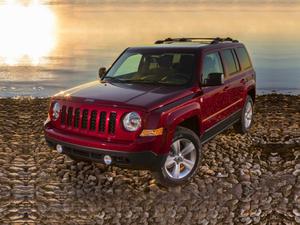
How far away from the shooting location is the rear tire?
8.39 meters

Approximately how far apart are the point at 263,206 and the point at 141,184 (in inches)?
70.3

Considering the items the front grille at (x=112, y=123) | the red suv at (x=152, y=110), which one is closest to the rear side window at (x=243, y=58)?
the red suv at (x=152, y=110)

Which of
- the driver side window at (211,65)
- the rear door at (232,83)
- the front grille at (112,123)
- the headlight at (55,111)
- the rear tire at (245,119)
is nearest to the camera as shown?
the front grille at (112,123)

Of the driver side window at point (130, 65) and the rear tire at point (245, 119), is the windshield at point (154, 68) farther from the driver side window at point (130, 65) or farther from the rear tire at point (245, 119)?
the rear tire at point (245, 119)

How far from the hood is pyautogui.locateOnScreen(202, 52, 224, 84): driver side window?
675 mm

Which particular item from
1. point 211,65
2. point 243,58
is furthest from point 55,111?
point 243,58

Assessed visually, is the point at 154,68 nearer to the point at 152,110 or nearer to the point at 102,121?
the point at 152,110

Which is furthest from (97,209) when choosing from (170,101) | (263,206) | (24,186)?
(263,206)

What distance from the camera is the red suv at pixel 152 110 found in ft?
17.2

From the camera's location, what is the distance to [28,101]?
12984 millimetres

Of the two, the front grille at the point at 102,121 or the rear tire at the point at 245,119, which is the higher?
the front grille at the point at 102,121

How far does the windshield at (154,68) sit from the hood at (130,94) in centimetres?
27

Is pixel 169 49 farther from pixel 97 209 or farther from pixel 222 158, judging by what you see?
pixel 97 209

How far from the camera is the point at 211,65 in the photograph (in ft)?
22.4
